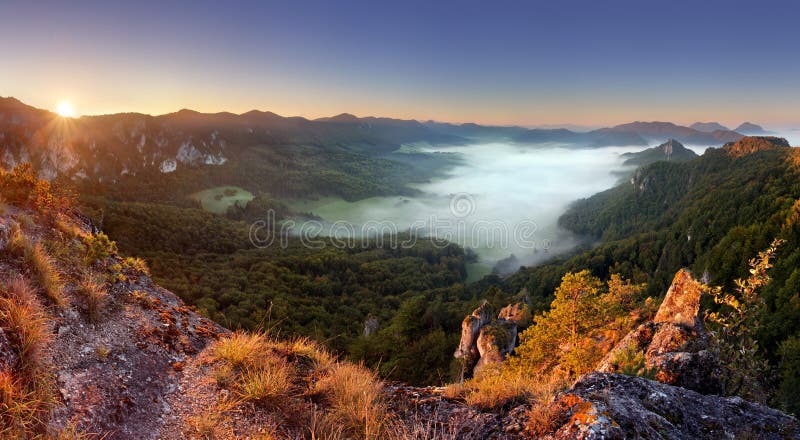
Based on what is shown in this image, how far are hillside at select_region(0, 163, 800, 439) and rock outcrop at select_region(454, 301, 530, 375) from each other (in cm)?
3040

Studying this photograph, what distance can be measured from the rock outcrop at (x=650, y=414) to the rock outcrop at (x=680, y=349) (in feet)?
5.53

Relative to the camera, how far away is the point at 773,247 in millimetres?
6832

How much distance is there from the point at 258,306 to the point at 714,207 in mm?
142350

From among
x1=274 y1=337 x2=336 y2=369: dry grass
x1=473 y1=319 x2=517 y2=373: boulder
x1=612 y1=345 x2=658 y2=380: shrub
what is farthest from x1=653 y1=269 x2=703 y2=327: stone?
x1=473 y1=319 x2=517 y2=373: boulder

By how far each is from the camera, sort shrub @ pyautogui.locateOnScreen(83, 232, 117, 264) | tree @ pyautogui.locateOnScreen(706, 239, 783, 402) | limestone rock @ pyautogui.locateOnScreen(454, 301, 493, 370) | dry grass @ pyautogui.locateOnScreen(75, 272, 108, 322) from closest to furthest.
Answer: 1. dry grass @ pyautogui.locateOnScreen(75, 272, 108, 322)
2. tree @ pyautogui.locateOnScreen(706, 239, 783, 402)
3. shrub @ pyautogui.locateOnScreen(83, 232, 117, 264)
4. limestone rock @ pyautogui.locateOnScreen(454, 301, 493, 370)

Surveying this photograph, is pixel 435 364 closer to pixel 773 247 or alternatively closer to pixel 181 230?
pixel 773 247

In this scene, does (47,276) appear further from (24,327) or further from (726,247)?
(726,247)

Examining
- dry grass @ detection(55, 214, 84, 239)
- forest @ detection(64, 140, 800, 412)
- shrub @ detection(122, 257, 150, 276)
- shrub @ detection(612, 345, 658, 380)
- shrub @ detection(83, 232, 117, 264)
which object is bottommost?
forest @ detection(64, 140, 800, 412)

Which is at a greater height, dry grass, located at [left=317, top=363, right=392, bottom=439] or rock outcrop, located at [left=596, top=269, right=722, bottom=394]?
dry grass, located at [left=317, top=363, right=392, bottom=439]

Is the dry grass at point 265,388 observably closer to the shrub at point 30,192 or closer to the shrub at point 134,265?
the shrub at point 134,265

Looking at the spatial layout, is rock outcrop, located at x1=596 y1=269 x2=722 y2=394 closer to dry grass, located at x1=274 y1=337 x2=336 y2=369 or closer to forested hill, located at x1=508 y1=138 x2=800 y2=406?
dry grass, located at x1=274 y1=337 x2=336 y2=369

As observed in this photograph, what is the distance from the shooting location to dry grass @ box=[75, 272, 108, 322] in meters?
5.31

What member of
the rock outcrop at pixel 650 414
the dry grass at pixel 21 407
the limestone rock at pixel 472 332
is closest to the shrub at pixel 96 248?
the dry grass at pixel 21 407

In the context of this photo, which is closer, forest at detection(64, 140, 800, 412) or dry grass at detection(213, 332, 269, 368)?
dry grass at detection(213, 332, 269, 368)
